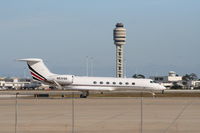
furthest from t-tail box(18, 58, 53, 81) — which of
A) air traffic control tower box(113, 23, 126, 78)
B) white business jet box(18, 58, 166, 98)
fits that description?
air traffic control tower box(113, 23, 126, 78)

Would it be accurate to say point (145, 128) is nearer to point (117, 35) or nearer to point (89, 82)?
point (89, 82)

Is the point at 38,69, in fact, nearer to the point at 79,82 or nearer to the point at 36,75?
the point at 36,75

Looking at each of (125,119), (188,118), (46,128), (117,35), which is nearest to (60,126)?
(46,128)

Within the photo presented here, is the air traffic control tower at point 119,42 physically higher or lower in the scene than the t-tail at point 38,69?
higher

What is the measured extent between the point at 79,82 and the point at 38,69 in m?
5.22

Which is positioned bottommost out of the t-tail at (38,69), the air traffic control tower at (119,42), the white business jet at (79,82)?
the white business jet at (79,82)

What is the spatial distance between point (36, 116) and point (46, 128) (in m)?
6.02

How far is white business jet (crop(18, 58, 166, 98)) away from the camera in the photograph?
55.6 m

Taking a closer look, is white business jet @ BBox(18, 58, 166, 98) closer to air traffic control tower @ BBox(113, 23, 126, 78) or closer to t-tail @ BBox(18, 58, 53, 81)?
t-tail @ BBox(18, 58, 53, 81)

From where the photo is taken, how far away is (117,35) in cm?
19662

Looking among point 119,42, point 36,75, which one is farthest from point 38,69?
point 119,42

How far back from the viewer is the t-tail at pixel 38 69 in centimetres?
5644

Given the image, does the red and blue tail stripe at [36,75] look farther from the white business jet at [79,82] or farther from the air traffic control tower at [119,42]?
the air traffic control tower at [119,42]

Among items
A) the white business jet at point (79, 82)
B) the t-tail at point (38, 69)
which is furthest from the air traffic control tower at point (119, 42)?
the t-tail at point (38, 69)
